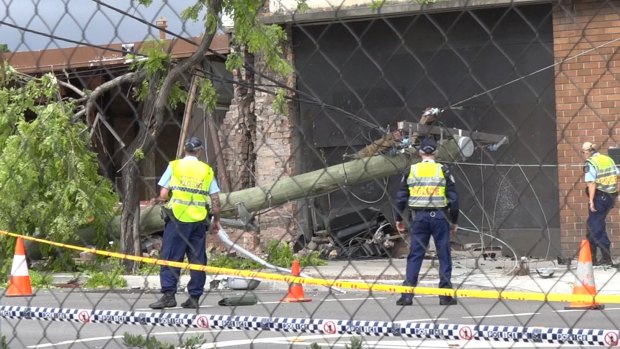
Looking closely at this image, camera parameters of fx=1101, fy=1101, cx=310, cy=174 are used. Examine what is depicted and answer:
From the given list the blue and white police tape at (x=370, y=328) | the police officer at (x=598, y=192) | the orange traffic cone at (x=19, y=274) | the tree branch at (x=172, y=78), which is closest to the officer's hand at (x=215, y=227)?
the orange traffic cone at (x=19, y=274)

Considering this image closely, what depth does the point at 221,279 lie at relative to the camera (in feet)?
40.0

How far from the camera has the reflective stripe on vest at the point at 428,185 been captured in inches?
258

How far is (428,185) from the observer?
7.94m

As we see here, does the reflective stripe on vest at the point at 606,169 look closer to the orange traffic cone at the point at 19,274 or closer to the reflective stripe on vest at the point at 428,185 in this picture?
the reflective stripe on vest at the point at 428,185

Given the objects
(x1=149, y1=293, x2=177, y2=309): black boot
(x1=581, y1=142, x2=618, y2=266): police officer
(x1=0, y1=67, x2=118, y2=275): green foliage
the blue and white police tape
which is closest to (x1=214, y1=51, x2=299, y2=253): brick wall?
the blue and white police tape

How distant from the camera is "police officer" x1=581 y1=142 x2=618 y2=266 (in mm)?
4368

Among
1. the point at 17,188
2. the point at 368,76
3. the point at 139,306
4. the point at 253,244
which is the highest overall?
the point at 368,76

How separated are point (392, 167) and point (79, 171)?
370cm

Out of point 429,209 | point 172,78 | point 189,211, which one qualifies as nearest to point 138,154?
point 172,78

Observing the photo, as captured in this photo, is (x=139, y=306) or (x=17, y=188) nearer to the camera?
(x=17, y=188)

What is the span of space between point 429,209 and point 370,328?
3.36m

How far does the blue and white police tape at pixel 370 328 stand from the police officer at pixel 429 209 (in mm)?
1573

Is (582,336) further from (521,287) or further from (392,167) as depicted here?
(521,287)

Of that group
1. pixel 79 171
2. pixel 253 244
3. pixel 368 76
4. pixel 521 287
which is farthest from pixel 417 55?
pixel 521 287
